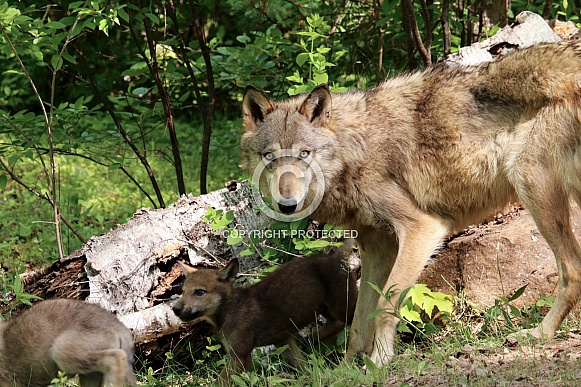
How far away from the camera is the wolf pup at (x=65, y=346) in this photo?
5.02 m

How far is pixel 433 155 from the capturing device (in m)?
5.52

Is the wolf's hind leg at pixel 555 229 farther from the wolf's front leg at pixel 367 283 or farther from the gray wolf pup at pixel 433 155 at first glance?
the wolf's front leg at pixel 367 283

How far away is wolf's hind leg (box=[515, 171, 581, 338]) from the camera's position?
5.14 m

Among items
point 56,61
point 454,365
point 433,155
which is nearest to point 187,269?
point 433,155

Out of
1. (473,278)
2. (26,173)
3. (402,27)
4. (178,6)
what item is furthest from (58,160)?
(473,278)

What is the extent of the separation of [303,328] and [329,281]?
0.46 metres

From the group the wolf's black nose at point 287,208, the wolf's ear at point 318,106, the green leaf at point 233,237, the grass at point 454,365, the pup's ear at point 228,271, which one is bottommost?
the grass at point 454,365

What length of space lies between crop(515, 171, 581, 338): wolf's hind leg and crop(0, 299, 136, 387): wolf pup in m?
2.90

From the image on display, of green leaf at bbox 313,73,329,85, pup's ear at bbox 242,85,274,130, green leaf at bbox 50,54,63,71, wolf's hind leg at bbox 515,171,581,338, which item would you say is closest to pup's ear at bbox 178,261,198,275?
pup's ear at bbox 242,85,274,130

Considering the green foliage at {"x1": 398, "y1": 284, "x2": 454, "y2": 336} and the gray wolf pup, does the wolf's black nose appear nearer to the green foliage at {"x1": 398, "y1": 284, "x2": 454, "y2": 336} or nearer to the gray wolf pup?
the gray wolf pup

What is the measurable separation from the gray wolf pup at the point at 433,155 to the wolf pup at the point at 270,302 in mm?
523

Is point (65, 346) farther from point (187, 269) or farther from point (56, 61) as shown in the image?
point (56, 61)

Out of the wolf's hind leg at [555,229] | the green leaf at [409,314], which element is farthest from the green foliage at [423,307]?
the wolf's hind leg at [555,229]

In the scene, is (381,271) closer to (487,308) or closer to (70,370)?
(487,308)
